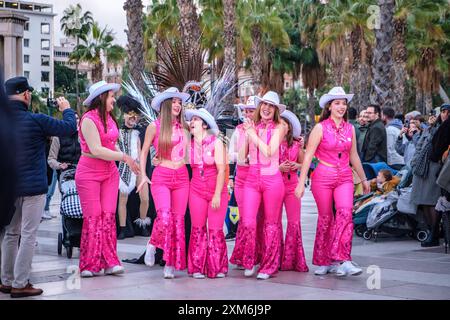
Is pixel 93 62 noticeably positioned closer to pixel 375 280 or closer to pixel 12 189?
pixel 375 280

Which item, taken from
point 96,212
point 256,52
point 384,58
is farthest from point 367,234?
point 256,52

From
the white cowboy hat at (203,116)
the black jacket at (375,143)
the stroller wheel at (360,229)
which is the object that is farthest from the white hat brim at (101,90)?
the black jacket at (375,143)

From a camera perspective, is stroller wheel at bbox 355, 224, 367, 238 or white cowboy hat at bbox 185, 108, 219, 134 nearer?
white cowboy hat at bbox 185, 108, 219, 134

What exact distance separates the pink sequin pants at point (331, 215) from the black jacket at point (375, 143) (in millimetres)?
4363

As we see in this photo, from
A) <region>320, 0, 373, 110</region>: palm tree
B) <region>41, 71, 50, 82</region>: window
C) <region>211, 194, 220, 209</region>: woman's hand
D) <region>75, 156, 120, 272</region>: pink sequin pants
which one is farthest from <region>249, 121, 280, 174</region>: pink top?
<region>41, 71, 50, 82</region>: window

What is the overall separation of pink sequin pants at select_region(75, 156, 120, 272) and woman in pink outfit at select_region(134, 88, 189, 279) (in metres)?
0.39

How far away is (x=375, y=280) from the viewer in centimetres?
809

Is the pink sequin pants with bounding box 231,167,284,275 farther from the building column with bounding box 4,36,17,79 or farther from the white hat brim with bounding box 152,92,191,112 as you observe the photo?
the building column with bounding box 4,36,17,79

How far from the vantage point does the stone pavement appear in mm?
7410

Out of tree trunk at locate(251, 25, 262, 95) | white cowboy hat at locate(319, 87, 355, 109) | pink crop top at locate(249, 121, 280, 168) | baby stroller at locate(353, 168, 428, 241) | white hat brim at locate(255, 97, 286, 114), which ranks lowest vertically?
baby stroller at locate(353, 168, 428, 241)

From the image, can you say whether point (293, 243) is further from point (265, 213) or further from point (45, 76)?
point (45, 76)

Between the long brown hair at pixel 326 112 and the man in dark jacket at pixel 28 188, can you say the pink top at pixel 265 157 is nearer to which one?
the long brown hair at pixel 326 112

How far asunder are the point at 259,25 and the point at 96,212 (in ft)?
106
